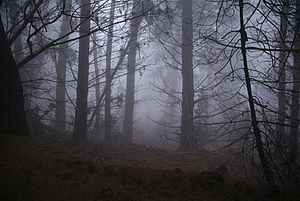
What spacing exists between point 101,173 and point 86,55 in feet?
21.1

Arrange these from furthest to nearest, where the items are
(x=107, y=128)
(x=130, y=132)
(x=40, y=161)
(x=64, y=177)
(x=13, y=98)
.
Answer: (x=130, y=132), (x=107, y=128), (x=13, y=98), (x=40, y=161), (x=64, y=177)

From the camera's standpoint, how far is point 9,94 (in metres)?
5.02

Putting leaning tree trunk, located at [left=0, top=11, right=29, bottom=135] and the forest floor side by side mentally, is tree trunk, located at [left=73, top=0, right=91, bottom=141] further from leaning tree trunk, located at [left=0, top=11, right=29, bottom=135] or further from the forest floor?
Answer: the forest floor

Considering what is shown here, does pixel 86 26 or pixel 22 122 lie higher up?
pixel 86 26

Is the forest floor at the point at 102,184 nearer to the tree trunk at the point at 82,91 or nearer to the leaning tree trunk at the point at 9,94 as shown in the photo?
the leaning tree trunk at the point at 9,94

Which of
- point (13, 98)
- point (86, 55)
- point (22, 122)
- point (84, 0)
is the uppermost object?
point (84, 0)

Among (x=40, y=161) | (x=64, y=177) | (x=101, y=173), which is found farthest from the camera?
(x=40, y=161)

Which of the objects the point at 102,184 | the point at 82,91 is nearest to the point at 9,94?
the point at 102,184

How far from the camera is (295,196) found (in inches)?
115

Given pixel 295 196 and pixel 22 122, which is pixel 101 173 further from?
pixel 22 122

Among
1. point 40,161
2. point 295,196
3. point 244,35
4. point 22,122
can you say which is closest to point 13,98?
point 22,122

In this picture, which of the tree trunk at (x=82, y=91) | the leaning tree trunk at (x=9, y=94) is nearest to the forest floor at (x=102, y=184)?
the leaning tree trunk at (x=9, y=94)

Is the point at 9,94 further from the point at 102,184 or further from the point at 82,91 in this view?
the point at 82,91

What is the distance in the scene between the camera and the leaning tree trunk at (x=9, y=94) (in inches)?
196
